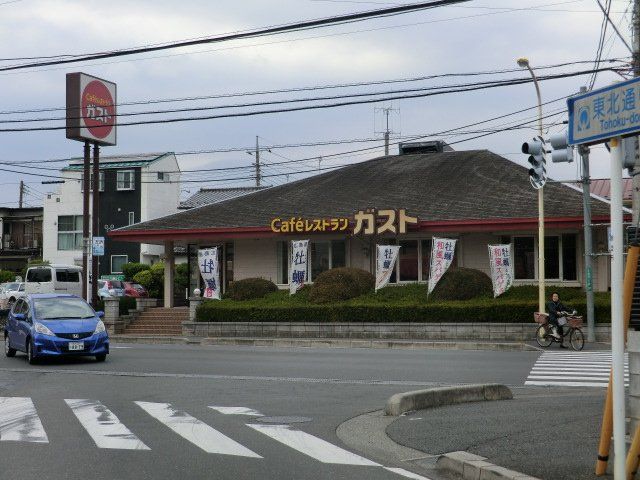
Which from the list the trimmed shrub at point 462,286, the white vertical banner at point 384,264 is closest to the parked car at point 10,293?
the white vertical banner at point 384,264

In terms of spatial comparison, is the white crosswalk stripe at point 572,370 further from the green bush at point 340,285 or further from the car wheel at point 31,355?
the car wheel at point 31,355

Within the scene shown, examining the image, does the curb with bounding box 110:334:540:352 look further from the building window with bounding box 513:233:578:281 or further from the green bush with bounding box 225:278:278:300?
the building window with bounding box 513:233:578:281

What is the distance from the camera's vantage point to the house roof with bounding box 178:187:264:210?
62.8 metres

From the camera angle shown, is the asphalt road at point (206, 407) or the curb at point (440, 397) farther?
the curb at point (440, 397)

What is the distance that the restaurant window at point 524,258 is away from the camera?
3085 centimetres

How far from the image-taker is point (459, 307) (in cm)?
2712

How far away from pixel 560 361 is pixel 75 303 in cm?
1172

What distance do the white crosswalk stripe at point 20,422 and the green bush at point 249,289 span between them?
1834cm

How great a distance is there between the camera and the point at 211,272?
32625mm

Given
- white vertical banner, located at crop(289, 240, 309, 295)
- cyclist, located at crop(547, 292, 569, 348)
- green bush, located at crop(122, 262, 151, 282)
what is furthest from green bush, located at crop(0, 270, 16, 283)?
cyclist, located at crop(547, 292, 569, 348)

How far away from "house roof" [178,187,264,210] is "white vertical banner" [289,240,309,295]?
1238 inches

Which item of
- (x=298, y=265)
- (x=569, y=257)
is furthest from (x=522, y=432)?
(x=298, y=265)

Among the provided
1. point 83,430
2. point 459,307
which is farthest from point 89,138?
point 83,430

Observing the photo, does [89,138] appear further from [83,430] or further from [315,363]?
[83,430]
